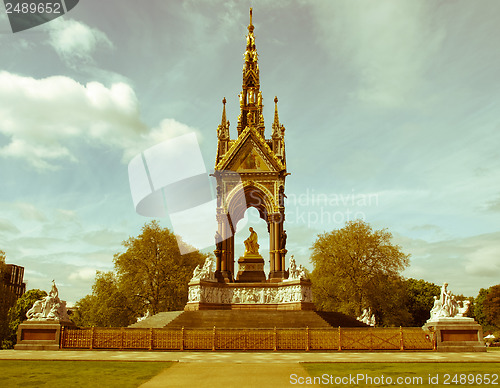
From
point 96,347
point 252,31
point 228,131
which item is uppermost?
point 252,31

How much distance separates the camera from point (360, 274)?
44531mm

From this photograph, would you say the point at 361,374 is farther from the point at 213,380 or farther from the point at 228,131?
the point at 228,131

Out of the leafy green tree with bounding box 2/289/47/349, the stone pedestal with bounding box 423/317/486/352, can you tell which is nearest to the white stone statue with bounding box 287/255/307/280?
the stone pedestal with bounding box 423/317/486/352

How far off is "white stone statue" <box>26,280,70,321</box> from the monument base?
8439 mm

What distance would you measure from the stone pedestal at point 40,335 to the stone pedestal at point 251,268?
46.5 ft

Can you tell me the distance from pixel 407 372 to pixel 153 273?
39.2 m

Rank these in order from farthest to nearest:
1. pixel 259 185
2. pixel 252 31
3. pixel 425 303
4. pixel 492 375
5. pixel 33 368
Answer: pixel 425 303
pixel 252 31
pixel 259 185
pixel 33 368
pixel 492 375

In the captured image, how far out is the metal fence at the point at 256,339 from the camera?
770 inches

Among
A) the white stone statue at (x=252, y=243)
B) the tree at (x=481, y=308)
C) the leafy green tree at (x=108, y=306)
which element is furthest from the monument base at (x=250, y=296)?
the tree at (x=481, y=308)

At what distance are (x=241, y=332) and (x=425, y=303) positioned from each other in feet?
175

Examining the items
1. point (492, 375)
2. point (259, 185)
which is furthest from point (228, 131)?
point (492, 375)

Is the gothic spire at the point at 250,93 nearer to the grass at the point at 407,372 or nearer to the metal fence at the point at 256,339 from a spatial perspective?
the metal fence at the point at 256,339

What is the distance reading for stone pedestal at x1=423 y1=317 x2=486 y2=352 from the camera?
19922 millimetres

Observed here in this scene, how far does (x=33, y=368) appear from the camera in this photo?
12.6 meters
